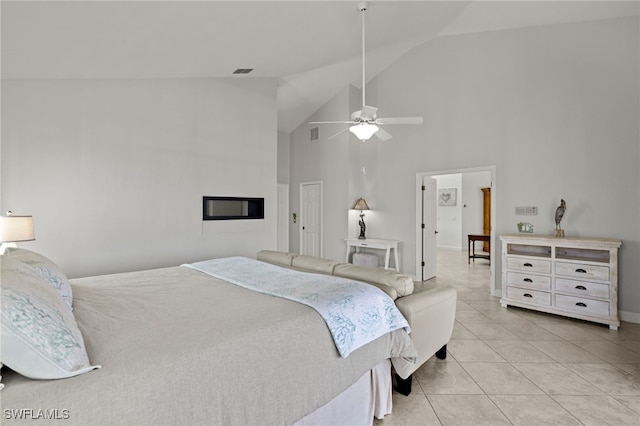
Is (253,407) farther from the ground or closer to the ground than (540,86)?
closer to the ground

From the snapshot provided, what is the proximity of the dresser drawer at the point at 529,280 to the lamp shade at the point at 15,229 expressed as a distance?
509 cm

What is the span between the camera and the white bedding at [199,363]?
3.14 feet

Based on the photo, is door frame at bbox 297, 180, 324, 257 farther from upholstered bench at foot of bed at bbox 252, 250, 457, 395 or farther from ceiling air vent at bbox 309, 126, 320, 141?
upholstered bench at foot of bed at bbox 252, 250, 457, 395

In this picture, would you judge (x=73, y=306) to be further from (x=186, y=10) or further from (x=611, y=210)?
(x=611, y=210)

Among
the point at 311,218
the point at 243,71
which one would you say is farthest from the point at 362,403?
the point at 311,218

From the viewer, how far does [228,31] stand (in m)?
3.10

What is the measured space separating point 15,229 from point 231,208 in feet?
7.81

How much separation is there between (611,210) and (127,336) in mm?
4887

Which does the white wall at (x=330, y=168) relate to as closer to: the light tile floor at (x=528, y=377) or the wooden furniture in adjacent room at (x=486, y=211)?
the light tile floor at (x=528, y=377)

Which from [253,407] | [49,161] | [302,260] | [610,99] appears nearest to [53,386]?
[253,407]

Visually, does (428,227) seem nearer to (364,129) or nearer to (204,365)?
(364,129)

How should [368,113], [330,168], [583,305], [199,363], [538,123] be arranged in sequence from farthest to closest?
1. [330,168]
2. [538,123]
3. [583,305]
4. [368,113]
5. [199,363]

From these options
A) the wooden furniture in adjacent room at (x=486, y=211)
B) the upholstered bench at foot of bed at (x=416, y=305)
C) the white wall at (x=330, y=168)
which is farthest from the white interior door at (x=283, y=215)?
the wooden furniture in adjacent room at (x=486, y=211)

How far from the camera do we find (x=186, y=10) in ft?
8.61
